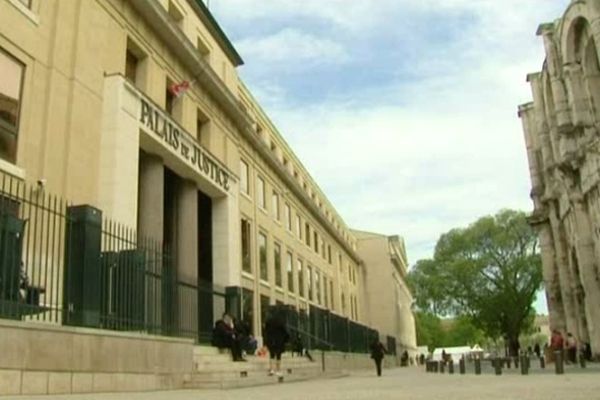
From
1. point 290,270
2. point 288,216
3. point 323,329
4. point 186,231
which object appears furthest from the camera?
point 288,216

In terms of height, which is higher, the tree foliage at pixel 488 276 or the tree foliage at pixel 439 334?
the tree foliage at pixel 488 276

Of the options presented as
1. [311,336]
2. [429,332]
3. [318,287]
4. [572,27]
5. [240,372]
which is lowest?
[240,372]

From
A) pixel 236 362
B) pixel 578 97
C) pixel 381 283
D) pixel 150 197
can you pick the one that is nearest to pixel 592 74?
pixel 578 97

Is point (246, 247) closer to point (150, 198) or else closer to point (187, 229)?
point (187, 229)

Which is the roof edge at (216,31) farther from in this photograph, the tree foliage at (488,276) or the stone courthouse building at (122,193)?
the tree foliage at (488,276)

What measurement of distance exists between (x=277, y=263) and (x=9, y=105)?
2278 cm

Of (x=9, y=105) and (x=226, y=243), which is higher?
(x=9, y=105)

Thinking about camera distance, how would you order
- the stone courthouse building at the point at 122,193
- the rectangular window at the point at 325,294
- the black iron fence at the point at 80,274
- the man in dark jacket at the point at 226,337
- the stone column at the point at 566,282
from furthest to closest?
the rectangular window at the point at 325,294, the stone column at the point at 566,282, the man in dark jacket at the point at 226,337, the stone courthouse building at the point at 122,193, the black iron fence at the point at 80,274

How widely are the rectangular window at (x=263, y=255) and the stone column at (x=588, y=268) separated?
15361mm

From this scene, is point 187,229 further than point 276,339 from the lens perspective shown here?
Yes

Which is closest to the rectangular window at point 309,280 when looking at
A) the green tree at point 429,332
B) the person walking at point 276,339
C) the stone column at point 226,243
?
the stone column at point 226,243

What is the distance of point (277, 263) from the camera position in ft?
114

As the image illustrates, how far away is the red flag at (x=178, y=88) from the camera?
21203mm

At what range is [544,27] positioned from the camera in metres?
35.6
